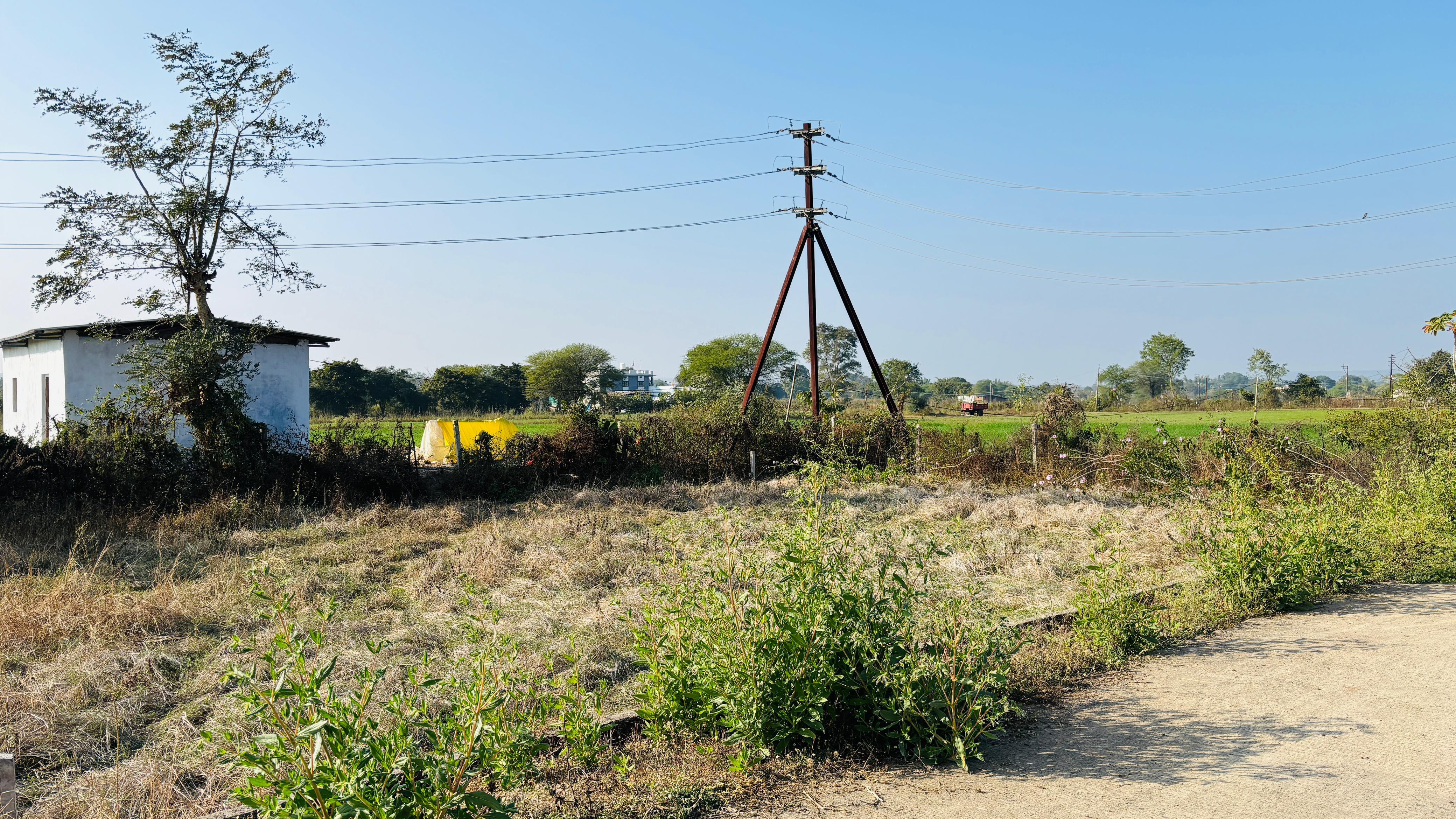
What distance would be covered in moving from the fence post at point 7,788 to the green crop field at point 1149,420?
1376 centimetres

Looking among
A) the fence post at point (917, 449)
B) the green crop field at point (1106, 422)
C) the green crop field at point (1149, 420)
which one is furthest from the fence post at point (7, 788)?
the fence post at point (917, 449)

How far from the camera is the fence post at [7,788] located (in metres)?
2.96

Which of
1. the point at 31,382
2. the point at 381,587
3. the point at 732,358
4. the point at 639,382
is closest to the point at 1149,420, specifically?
the point at 381,587

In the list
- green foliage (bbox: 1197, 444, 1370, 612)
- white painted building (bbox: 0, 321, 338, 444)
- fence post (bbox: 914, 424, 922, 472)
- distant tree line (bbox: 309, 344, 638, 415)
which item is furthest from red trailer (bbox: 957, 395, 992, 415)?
green foliage (bbox: 1197, 444, 1370, 612)

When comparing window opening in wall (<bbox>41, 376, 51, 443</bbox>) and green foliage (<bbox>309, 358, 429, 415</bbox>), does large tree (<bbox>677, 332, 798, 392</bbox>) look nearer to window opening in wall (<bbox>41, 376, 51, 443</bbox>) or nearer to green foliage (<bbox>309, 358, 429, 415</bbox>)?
green foliage (<bbox>309, 358, 429, 415</bbox>)

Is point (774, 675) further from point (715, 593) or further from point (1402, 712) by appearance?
point (1402, 712)

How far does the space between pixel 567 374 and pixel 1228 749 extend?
69029 mm

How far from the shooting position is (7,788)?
297cm

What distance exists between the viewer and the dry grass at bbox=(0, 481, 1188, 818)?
386 cm

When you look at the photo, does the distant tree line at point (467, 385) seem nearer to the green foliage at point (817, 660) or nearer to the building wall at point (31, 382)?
the building wall at point (31, 382)

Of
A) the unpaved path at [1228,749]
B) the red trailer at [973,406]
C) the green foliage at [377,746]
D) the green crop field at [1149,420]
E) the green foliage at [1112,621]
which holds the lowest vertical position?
the unpaved path at [1228,749]

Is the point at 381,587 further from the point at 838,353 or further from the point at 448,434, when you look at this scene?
the point at 838,353

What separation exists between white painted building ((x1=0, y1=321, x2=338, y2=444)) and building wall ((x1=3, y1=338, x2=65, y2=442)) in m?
0.03

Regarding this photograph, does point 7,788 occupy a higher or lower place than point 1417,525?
lower
